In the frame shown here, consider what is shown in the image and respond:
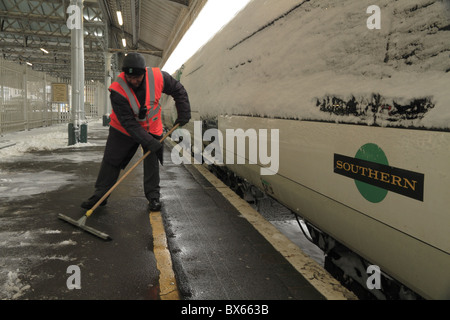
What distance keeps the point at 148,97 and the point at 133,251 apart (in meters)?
1.75

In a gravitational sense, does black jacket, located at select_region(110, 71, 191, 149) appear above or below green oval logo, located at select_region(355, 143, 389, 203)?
above

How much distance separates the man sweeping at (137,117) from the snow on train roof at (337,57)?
0.92m

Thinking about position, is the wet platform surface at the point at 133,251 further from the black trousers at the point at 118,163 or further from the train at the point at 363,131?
the train at the point at 363,131

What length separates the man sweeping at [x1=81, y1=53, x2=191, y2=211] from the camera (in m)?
3.89

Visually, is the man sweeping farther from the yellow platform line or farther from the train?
the train

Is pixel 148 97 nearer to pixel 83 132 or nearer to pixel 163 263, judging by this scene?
pixel 163 263

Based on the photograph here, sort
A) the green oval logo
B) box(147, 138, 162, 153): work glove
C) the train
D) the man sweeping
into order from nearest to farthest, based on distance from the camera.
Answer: the train
the green oval logo
the man sweeping
box(147, 138, 162, 153): work glove

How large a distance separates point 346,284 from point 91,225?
8.56ft

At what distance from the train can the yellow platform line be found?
114 centimetres

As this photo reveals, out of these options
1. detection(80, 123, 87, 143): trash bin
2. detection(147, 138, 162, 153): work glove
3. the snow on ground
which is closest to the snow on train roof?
detection(147, 138, 162, 153): work glove

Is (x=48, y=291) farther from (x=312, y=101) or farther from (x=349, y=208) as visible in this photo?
(x=312, y=101)

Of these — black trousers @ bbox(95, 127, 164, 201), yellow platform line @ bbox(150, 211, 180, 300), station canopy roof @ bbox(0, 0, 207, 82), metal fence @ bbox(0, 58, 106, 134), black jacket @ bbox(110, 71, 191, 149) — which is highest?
station canopy roof @ bbox(0, 0, 207, 82)

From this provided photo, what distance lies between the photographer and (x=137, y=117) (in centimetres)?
410

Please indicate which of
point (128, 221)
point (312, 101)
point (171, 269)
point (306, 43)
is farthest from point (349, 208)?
point (128, 221)
